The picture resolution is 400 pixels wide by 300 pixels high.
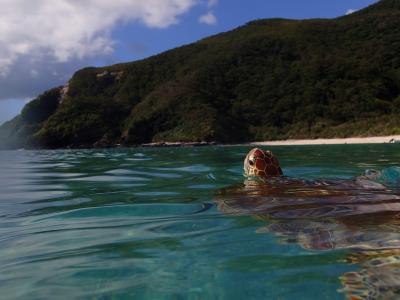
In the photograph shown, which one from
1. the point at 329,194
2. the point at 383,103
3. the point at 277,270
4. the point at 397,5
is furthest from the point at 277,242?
the point at 397,5

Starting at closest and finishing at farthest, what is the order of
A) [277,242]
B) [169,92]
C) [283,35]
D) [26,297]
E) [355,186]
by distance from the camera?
[26,297] < [277,242] < [355,186] < [169,92] < [283,35]

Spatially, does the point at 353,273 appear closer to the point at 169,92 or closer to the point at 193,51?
the point at 169,92

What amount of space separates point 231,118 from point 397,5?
63.5 metres

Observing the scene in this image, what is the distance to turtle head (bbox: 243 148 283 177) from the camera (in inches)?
335

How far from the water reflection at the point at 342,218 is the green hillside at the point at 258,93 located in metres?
51.2

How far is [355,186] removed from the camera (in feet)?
22.3

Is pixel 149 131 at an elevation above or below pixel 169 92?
below

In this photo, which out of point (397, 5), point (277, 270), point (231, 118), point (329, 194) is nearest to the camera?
point (277, 270)

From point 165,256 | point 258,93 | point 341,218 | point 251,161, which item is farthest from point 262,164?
point 258,93

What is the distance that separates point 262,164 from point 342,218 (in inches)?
160

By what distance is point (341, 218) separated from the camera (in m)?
4.45

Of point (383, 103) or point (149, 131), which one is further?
point (149, 131)

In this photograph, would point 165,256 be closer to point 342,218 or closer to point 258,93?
point 342,218

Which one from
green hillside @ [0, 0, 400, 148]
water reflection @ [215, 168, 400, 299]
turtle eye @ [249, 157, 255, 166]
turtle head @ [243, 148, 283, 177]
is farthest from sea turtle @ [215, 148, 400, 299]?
green hillside @ [0, 0, 400, 148]
